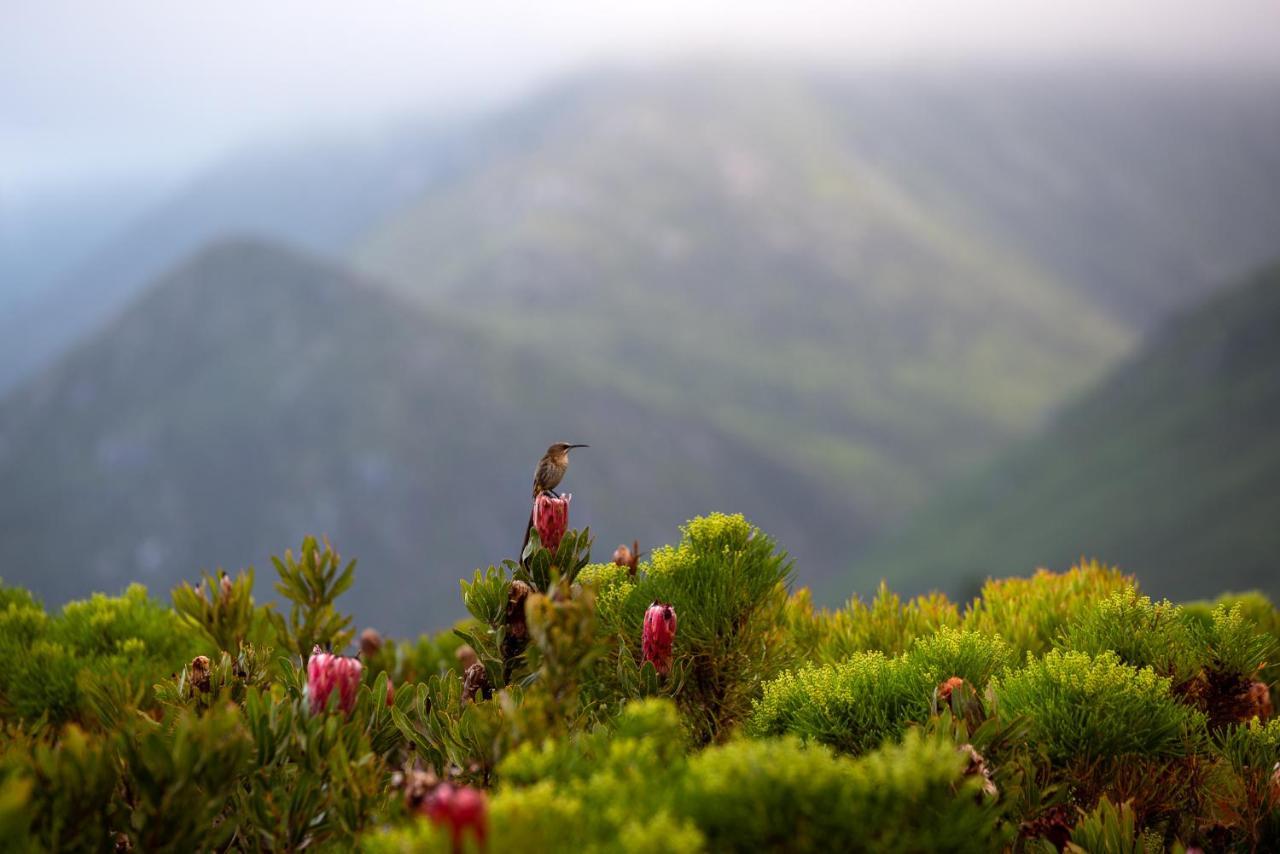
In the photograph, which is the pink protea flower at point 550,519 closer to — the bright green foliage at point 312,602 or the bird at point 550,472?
the bird at point 550,472

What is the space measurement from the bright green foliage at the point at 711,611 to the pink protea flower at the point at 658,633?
596 mm

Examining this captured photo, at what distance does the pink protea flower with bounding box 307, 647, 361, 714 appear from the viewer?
16.2ft

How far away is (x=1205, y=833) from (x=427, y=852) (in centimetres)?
419

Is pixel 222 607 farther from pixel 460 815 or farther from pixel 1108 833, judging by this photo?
pixel 1108 833

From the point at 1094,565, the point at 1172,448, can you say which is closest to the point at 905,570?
the point at 1172,448

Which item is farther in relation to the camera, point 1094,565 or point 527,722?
point 1094,565

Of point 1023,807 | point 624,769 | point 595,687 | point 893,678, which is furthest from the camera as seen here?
Answer: point 595,687

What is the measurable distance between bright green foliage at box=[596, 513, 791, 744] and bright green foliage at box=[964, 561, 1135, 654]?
6.09 ft

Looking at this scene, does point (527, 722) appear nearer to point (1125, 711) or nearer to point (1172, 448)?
point (1125, 711)

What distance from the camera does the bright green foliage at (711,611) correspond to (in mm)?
6137

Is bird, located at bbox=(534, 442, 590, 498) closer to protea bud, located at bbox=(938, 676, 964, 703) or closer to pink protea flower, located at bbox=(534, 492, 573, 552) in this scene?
pink protea flower, located at bbox=(534, 492, 573, 552)

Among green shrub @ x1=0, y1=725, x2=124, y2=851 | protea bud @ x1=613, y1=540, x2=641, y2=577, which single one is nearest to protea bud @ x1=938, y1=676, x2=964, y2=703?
protea bud @ x1=613, y1=540, x2=641, y2=577

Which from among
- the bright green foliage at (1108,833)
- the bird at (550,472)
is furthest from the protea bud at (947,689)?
the bird at (550,472)

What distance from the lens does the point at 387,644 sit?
9.30m
